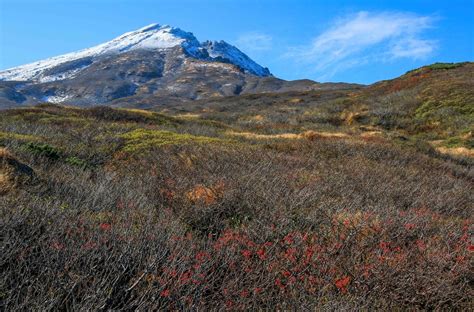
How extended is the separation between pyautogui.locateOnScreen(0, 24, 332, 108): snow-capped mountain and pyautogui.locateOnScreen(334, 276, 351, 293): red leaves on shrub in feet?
250

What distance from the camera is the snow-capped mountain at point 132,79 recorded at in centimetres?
9912

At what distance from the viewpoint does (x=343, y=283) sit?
396cm

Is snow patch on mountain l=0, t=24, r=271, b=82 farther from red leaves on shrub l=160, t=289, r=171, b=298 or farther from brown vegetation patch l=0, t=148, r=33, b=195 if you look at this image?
red leaves on shrub l=160, t=289, r=171, b=298

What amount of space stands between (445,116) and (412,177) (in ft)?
69.2

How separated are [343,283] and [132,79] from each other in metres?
130

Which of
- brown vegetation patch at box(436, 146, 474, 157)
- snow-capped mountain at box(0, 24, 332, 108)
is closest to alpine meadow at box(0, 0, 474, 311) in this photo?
brown vegetation patch at box(436, 146, 474, 157)

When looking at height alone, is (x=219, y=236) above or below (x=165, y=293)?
below

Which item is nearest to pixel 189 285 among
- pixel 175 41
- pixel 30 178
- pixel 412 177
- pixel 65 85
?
pixel 30 178

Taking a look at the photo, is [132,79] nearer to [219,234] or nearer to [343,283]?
[219,234]

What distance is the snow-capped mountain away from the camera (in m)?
99.1

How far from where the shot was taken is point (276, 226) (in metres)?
5.60

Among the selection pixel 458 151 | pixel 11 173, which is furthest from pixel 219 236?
pixel 458 151

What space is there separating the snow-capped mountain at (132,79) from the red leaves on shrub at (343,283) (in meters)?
76.3

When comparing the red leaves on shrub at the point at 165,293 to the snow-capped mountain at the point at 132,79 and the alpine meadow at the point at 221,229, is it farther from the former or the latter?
the snow-capped mountain at the point at 132,79
